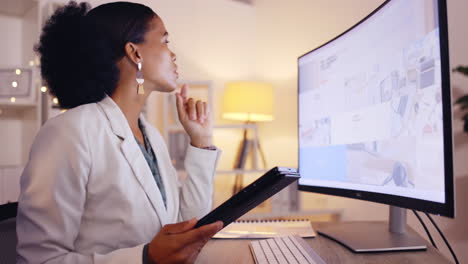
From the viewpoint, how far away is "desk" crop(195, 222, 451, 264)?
0.81 metres

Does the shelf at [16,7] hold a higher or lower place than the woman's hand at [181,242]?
higher

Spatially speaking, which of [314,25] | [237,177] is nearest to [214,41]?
[314,25]

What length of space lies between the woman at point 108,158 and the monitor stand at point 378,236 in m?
0.39

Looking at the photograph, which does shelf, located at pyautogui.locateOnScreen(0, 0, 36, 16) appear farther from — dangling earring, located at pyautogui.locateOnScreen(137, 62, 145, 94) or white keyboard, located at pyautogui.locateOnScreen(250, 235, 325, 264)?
white keyboard, located at pyautogui.locateOnScreen(250, 235, 325, 264)

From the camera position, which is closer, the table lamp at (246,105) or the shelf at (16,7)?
the shelf at (16,7)

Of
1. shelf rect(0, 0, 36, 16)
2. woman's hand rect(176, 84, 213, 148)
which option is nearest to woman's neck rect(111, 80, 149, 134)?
woman's hand rect(176, 84, 213, 148)

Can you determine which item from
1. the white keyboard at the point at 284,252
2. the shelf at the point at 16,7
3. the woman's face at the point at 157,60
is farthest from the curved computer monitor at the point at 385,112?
the shelf at the point at 16,7

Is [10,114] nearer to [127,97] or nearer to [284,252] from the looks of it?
[127,97]

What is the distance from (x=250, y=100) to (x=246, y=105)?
1.9 inches

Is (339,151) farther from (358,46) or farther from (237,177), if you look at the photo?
(237,177)

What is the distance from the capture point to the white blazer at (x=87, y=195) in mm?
755

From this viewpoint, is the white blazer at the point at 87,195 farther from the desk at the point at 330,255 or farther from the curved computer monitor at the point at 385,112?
the curved computer monitor at the point at 385,112

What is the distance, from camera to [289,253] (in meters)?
0.83

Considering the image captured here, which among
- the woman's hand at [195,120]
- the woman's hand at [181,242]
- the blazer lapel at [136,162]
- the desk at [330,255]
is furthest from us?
the woman's hand at [195,120]
